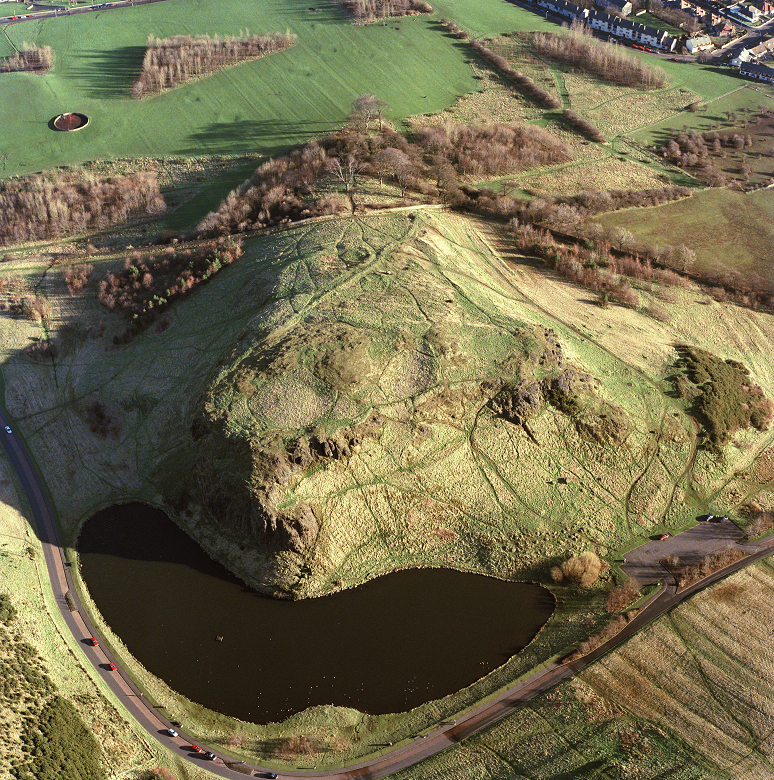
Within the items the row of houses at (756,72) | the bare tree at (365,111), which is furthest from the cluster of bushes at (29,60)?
the row of houses at (756,72)

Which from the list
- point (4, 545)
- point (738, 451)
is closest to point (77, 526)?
point (4, 545)

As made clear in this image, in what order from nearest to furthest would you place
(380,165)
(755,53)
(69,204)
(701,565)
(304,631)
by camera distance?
(304,631), (701,565), (380,165), (69,204), (755,53)

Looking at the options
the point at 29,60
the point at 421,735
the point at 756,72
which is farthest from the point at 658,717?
the point at 29,60

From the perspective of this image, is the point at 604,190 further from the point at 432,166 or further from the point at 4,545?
the point at 4,545

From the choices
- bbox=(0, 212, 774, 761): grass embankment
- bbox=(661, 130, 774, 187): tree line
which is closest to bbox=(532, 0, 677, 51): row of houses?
bbox=(661, 130, 774, 187): tree line

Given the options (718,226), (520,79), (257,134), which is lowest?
(257,134)

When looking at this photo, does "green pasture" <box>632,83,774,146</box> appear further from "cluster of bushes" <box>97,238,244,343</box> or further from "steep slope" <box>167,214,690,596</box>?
"cluster of bushes" <box>97,238,244,343</box>

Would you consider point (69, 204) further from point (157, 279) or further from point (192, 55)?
point (192, 55)
